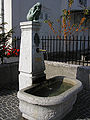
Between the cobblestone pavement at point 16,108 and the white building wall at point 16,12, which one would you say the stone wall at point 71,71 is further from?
the white building wall at point 16,12

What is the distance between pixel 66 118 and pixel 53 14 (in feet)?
33.3

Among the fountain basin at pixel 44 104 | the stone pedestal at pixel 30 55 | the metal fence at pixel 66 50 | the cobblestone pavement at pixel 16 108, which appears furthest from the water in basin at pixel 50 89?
the metal fence at pixel 66 50

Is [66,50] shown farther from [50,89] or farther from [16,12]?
[16,12]

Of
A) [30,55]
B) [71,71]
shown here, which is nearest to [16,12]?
[71,71]

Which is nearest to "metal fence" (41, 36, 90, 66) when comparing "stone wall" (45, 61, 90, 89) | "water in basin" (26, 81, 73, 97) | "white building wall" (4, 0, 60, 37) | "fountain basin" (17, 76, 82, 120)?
"stone wall" (45, 61, 90, 89)

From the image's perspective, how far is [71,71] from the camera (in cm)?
500

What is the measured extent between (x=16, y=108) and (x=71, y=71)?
2.43 metres

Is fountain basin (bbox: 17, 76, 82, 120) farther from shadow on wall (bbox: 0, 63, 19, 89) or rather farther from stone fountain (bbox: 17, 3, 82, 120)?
shadow on wall (bbox: 0, 63, 19, 89)

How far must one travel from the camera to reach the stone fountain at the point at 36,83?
2.68 meters

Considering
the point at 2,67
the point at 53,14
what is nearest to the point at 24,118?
the point at 2,67

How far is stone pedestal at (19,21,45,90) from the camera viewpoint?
3.51m

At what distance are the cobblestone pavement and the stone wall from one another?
51 cm

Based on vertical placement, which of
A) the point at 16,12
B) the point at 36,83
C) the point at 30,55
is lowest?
the point at 36,83

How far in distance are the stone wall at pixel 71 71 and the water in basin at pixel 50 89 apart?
1284mm
